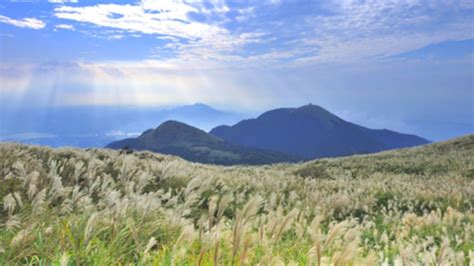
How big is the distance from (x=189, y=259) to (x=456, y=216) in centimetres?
675

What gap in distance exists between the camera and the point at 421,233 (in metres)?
7.93

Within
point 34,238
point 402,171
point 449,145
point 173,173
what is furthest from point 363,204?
point 449,145

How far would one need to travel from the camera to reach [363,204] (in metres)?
11.1

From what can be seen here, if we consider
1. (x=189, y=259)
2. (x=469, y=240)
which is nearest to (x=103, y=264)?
(x=189, y=259)

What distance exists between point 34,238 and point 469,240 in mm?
6320

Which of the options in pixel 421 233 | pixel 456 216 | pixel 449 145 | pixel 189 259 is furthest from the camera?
pixel 449 145

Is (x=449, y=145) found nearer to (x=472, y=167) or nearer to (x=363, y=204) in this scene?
(x=472, y=167)

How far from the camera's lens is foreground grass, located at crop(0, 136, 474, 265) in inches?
141

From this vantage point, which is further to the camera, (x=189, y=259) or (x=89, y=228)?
(x=189, y=259)

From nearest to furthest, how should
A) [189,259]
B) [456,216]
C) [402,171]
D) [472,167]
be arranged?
[189,259] < [456,216] < [472,167] < [402,171]

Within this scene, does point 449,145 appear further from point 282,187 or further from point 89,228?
point 89,228

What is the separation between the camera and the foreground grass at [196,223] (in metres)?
3.58

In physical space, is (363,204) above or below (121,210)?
below

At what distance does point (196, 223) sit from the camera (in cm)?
827
